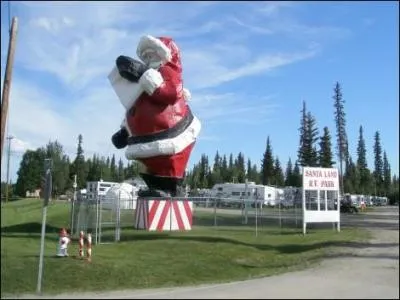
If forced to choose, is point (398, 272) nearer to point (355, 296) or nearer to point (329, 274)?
point (329, 274)

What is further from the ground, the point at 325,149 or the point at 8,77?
the point at 325,149

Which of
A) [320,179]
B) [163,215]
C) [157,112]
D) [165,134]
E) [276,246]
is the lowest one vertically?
[276,246]

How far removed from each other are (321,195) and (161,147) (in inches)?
344

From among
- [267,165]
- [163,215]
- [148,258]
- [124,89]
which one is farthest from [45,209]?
[267,165]

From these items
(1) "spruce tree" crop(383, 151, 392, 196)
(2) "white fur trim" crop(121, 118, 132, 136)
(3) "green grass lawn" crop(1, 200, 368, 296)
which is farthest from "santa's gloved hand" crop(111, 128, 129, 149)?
(1) "spruce tree" crop(383, 151, 392, 196)

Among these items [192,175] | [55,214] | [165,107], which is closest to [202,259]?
[165,107]

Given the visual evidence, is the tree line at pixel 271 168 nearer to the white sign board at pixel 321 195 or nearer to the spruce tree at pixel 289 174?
the spruce tree at pixel 289 174

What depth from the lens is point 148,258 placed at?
16.5 meters

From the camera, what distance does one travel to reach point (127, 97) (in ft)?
80.4

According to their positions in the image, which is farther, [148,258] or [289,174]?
[289,174]

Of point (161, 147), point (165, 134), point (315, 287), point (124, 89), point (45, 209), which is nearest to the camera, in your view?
point (315, 287)

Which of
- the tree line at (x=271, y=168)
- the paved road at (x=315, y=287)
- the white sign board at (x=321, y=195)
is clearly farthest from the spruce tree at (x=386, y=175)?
the paved road at (x=315, y=287)

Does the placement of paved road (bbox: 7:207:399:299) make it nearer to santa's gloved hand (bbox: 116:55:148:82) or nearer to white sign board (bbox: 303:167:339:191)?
white sign board (bbox: 303:167:339:191)

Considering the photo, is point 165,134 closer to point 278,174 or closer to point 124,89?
point 124,89
